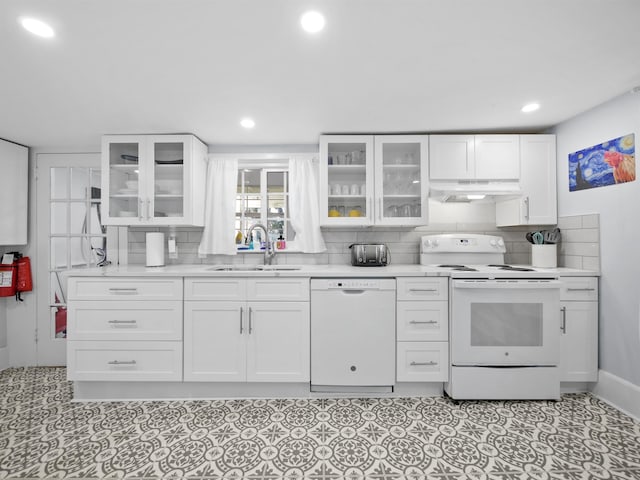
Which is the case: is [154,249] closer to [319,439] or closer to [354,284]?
[354,284]

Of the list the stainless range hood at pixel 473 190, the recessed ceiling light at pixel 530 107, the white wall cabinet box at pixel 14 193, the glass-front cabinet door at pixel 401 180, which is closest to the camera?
the recessed ceiling light at pixel 530 107

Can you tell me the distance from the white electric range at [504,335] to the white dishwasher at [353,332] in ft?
1.65

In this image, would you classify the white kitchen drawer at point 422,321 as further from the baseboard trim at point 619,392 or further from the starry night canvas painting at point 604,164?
the starry night canvas painting at point 604,164

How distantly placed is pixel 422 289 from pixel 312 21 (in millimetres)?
1942

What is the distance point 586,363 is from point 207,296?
3045mm

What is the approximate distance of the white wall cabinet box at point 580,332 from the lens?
2416 mm

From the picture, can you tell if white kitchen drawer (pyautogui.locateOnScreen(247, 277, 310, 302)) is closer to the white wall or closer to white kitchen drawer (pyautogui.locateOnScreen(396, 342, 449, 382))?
white kitchen drawer (pyautogui.locateOnScreen(396, 342, 449, 382))

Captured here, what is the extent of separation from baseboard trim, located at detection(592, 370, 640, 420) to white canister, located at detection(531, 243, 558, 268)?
89 cm

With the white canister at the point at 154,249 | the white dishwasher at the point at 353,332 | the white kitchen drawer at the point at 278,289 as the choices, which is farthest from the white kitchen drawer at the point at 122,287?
the white dishwasher at the point at 353,332

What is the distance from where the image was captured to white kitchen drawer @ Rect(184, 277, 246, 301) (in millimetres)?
2461

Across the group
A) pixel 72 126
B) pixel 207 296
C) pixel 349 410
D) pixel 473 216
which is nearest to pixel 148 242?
pixel 207 296

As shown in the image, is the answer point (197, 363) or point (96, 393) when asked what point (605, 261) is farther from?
point (96, 393)

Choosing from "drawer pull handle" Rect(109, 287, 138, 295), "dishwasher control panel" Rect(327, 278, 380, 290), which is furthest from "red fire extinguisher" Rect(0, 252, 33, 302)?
"dishwasher control panel" Rect(327, 278, 380, 290)

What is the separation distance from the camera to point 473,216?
3.16 metres
